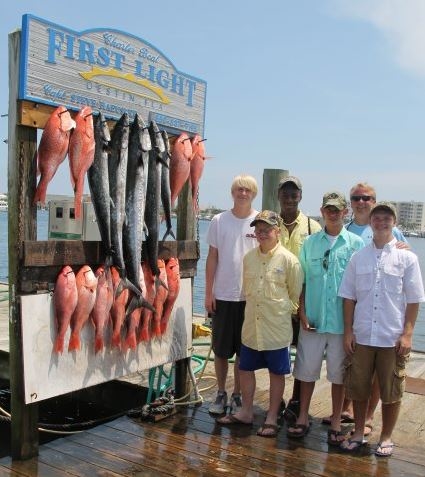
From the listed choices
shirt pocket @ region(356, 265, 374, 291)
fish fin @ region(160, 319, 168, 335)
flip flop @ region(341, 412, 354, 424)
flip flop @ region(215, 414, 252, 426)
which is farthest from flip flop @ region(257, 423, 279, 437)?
shirt pocket @ region(356, 265, 374, 291)

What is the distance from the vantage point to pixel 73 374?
3676 millimetres

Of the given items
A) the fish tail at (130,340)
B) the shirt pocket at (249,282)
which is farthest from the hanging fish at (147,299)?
the shirt pocket at (249,282)

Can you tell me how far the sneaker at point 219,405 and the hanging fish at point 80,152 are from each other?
2.05 metres

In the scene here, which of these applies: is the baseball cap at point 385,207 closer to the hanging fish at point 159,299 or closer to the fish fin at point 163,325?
the hanging fish at point 159,299

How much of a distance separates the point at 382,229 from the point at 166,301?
1.76 m

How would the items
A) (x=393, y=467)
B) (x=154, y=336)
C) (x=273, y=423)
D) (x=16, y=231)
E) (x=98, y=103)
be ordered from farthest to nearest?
(x=154, y=336) → (x=273, y=423) → (x=98, y=103) → (x=393, y=467) → (x=16, y=231)

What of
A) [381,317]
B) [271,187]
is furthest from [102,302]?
[271,187]

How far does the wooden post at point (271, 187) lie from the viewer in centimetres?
Result: 758

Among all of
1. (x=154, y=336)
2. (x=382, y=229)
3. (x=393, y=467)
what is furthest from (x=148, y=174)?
(x=393, y=467)

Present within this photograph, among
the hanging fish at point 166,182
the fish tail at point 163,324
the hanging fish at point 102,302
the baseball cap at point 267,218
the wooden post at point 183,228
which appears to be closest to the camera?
the hanging fish at point 102,302

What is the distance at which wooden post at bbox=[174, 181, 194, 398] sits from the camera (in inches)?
187

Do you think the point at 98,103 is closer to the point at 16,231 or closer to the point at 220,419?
the point at 16,231

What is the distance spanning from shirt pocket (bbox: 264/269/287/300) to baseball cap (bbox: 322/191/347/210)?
0.62 meters

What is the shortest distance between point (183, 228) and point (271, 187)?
10.1 ft
